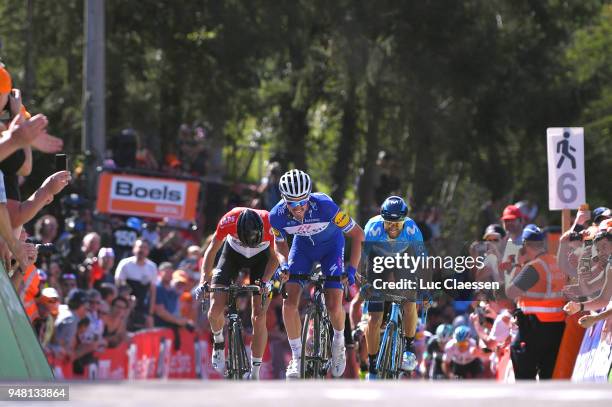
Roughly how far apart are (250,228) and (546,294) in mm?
3070

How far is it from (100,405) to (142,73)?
2080 cm

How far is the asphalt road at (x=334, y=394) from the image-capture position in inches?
164

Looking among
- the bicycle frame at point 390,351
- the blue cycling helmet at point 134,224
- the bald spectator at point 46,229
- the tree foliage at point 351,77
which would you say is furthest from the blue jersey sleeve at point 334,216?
the tree foliage at point 351,77

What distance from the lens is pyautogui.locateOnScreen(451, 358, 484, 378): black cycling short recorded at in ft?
53.8

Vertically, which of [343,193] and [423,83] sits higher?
[423,83]

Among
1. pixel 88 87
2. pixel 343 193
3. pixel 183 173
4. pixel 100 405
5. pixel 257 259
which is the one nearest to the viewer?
pixel 100 405

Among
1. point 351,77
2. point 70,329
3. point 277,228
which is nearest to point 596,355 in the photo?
point 277,228

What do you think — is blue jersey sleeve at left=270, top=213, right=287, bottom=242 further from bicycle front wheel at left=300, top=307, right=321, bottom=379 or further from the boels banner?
the boels banner

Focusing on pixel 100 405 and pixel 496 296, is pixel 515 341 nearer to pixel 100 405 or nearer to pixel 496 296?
pixel 496 296

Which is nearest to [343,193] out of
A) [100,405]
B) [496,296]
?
[496,296]

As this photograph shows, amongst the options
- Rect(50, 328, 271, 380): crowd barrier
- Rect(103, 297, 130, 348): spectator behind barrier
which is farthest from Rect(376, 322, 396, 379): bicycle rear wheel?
Rect(103, 297, 130, 348): spectator behind barrier

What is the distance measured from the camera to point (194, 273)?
19.0 m

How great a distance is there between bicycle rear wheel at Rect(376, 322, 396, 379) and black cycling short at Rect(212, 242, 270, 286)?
135 cm

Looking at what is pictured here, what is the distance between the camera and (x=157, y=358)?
58.7ft
